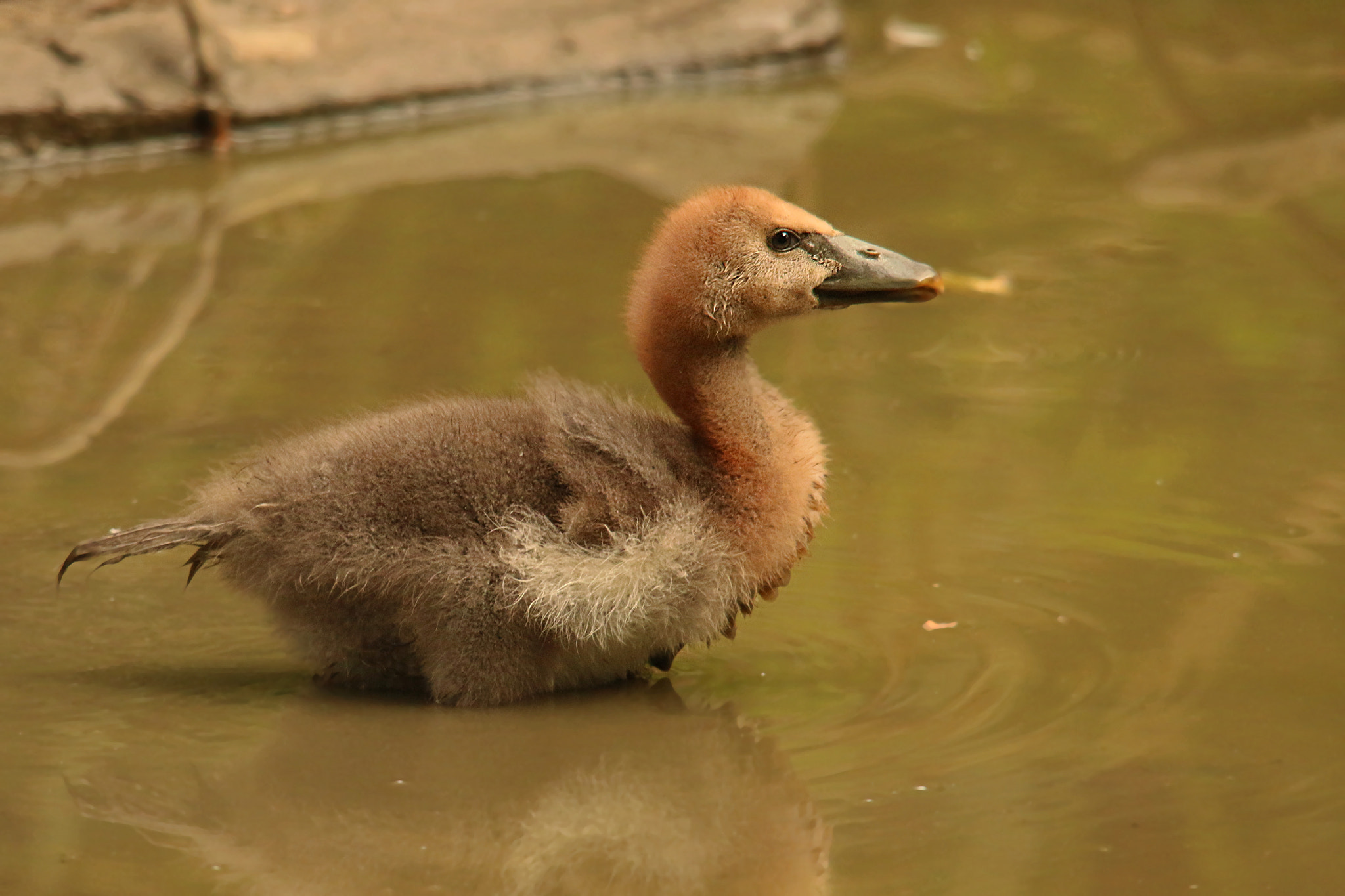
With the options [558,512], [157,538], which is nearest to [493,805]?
[558,512]

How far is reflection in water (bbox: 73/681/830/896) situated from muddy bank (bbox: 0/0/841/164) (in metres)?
5.63

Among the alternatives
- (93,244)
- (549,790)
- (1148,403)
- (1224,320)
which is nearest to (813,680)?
(549,790)

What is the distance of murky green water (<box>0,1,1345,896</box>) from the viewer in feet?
11.1

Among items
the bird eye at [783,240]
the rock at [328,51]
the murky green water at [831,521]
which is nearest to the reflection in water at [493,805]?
the murky green water at [831,521]

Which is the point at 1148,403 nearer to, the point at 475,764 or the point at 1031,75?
the point at 475,764

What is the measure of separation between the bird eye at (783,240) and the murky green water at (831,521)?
0.95m

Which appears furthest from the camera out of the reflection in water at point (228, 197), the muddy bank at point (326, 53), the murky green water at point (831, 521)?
the muddy bank at point (326, 53)

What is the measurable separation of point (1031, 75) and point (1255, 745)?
723cm

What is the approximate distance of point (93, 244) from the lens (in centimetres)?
744

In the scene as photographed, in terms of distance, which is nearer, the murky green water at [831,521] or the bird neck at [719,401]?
the murky green water at [831,521]

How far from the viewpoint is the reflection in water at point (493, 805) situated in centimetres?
324

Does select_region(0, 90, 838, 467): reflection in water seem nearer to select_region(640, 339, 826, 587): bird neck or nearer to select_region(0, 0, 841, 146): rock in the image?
select_region(0, 0, 841, 146): rock

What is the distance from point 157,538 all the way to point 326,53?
19.8ft

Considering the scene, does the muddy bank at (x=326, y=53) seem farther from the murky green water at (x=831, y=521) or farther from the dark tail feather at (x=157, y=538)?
the dark tail feather at (x=157, y=538)
